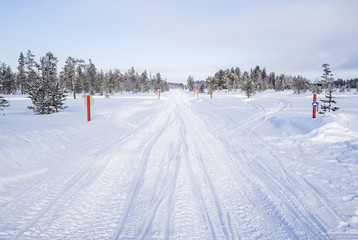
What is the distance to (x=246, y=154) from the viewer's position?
5.48 m

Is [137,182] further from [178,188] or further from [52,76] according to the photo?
[52,76]

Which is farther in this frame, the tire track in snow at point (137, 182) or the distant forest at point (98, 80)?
the distant forest at point (98, 80)

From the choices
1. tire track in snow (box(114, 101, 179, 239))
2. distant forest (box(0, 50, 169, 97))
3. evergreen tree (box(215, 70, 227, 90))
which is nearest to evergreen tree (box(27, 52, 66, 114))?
distant forest (box(0, 50, 169, 97))

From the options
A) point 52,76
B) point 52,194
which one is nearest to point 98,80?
point 52,76

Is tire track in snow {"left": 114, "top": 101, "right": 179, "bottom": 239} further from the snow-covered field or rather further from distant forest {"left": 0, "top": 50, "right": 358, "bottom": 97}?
distant forest {"left": 0, "top": 50, "right": 358, "bottom": 97}

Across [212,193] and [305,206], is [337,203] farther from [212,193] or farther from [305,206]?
[212,193]

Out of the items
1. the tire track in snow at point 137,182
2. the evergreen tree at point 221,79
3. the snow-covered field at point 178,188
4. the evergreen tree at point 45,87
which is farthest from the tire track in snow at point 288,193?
the evergreen tree at point 221,79

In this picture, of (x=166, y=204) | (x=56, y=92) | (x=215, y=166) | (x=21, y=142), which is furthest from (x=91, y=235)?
(x=56, y=92)

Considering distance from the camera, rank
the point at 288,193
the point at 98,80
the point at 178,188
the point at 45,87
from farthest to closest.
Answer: the point at 98,80
the point at 45,87
the point at 178,188
the point at 288,193

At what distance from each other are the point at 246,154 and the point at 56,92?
→ 647 inches

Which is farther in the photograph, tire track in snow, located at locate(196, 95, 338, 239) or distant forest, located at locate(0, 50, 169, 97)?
distant forest, located at locate(0, 50, 169, 97)

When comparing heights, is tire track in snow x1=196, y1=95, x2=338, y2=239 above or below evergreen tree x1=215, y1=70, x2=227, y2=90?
below

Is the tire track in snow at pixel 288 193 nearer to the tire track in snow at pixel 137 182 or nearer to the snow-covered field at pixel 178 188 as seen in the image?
the snow-covered field at pixel 178 188

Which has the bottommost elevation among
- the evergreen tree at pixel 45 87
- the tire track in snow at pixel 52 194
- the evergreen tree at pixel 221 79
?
the tire track in snow at pixel 52 194
